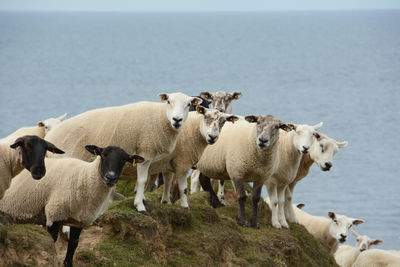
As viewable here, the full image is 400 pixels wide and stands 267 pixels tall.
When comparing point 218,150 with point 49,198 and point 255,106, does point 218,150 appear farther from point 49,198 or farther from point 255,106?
point 255,106

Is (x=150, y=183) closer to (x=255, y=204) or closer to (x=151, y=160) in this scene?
A: (x=255, y=204)

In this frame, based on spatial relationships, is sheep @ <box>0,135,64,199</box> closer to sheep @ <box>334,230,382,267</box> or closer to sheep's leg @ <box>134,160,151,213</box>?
sheep's leg @ <box>134,160,151,213</box>

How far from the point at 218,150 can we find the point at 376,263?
6.51 metres

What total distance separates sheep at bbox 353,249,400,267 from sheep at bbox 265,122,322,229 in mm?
4375

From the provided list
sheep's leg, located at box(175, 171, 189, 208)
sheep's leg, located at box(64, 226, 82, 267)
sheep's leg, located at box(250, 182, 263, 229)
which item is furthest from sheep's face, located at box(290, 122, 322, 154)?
sheep's leg, located at box(64, 226, 82, 267)

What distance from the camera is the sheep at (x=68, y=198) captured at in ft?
33.8

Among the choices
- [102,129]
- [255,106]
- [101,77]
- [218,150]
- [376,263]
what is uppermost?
[102,129]

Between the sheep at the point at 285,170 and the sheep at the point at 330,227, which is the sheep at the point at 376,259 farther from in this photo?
the sheep at the point at 285,170

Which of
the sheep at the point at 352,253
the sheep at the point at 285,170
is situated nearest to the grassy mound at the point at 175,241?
the sheep at the point at 285,170

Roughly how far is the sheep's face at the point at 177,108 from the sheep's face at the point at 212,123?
0.71m

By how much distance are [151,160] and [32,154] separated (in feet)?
10.0

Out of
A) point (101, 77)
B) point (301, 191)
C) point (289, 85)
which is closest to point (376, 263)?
point (301, 191)

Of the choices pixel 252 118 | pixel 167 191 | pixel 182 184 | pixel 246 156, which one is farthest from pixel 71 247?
pixel 252 118

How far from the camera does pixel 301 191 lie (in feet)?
243
